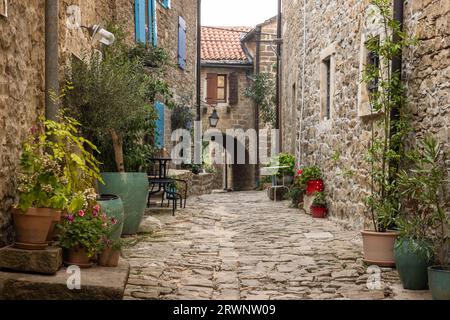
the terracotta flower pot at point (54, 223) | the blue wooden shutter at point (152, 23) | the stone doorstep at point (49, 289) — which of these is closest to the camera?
the stone doorstep at point (49, 289)

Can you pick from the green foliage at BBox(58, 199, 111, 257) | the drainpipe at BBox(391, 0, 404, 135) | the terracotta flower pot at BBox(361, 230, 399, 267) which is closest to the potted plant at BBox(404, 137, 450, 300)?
the terracotta flower pot at BBox(361, 230, 399, 267)

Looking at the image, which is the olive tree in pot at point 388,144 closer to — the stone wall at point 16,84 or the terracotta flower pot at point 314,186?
the stone wall at point 16,84

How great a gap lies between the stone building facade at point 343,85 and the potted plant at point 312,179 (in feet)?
0.53

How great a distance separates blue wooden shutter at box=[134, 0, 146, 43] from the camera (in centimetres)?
1079

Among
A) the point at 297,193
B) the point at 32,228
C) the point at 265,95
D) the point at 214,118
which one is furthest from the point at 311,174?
the point at 265,95

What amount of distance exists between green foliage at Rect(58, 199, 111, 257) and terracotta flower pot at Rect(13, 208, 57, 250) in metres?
0.21

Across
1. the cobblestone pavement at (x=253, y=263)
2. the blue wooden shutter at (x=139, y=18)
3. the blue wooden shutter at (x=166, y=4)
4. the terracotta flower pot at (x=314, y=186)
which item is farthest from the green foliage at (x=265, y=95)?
the cobblestone pavement at (x=253, y=263)

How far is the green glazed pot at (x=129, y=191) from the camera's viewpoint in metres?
7.29

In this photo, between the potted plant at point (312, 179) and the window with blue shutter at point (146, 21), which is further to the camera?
the window with blue shutter at point (146, 21)

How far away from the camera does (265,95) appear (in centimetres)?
1995

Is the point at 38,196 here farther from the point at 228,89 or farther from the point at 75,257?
the point at 228,89

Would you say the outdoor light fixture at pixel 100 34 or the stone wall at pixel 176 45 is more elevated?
the stone wall at pixel 176 45

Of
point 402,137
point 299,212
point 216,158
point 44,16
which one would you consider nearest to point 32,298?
point 44,16

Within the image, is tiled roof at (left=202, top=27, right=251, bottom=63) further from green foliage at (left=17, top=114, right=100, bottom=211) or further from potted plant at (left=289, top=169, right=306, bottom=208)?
green foliage at (left=17, top=114, right=100, bottom=211)
